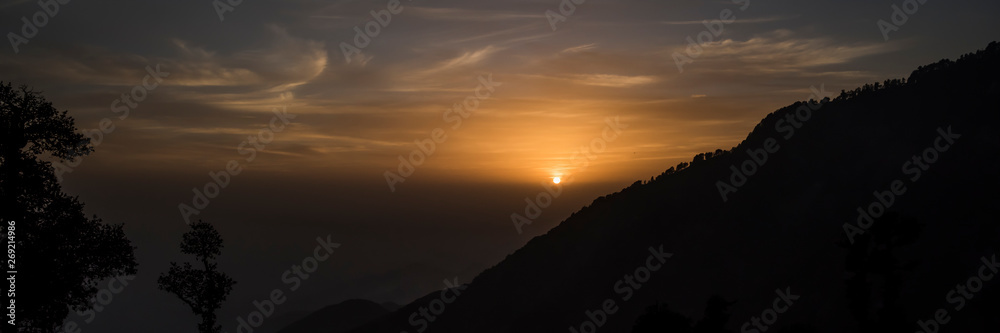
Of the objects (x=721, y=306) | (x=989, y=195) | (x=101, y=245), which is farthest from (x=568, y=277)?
(x=101, y=245)

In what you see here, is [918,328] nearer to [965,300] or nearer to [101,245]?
[965,300]

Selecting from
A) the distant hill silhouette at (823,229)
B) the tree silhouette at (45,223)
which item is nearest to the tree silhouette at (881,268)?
the tree silhouette at (45,223)

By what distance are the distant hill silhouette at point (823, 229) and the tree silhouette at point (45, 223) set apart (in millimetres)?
101672

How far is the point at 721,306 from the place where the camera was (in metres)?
29.8

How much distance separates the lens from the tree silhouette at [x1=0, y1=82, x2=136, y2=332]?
17.8 m

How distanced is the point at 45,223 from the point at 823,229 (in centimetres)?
15435

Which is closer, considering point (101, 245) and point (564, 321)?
point (101, 245)

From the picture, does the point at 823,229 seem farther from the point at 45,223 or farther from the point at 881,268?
the point at 45,223

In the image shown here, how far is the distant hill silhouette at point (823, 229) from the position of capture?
121 metres

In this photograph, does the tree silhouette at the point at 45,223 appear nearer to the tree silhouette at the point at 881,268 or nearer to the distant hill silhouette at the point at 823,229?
the tree silhouette at the point at 881,268

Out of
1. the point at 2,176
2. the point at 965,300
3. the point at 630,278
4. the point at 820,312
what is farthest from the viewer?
the point at 630,278

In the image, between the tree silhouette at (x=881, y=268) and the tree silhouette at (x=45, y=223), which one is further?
the tree silhouette at (x=881, y=268)

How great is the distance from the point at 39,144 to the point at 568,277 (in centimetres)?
17891

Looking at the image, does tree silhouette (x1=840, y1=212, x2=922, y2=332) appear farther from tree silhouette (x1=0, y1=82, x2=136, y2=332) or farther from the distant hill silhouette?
the distant hill silhouette
